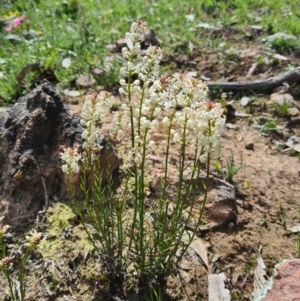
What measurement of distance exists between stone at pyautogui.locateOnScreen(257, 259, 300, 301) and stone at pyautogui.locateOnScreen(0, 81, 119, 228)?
1.21 metres

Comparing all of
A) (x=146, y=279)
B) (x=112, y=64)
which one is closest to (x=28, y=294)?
(x=146, y=279)

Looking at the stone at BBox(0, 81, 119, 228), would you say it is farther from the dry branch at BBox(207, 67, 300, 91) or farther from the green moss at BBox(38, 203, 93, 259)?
the dry branch at BBox(207, 67, 300, 91)

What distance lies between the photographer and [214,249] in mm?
2965

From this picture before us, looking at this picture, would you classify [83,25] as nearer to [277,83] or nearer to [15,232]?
[277,83]

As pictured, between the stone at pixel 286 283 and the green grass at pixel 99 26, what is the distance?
2.77m

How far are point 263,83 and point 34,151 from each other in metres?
2.58

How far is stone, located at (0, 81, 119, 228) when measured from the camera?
2963 millimetres

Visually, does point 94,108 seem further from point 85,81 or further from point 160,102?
point 85,81

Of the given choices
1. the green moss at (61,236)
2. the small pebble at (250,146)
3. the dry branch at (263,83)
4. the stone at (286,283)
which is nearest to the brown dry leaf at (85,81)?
the dry branch at (263,83)

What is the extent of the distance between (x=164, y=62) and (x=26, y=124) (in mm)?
2527

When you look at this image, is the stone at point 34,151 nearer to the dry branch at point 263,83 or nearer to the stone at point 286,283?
the stone at point 286,283

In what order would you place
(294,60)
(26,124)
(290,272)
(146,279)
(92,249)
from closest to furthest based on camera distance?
1. (290,272)
2. (146,279)
3. (92,249)
4. (26,124)
5. (294,60)

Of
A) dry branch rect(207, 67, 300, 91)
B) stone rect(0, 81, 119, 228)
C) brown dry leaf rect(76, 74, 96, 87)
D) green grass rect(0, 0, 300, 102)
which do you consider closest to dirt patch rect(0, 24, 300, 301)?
stone rect(0, 81, 119, 228)

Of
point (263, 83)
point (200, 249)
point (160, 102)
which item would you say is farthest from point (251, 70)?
point (160, 102)
